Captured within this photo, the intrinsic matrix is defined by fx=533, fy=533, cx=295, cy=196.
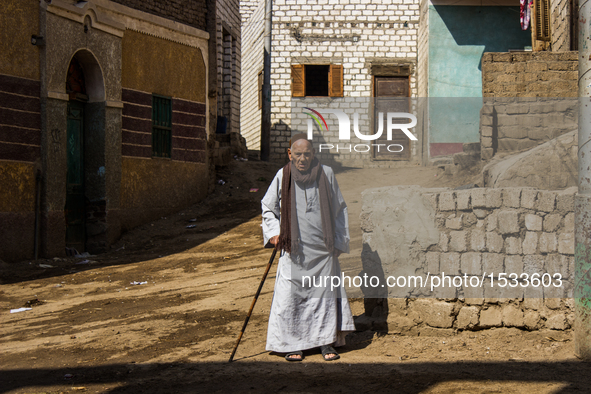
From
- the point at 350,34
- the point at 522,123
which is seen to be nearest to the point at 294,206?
the point at 522,123

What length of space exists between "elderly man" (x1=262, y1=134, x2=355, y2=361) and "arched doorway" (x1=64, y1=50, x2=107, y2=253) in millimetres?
6728

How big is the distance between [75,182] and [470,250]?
25.1ft

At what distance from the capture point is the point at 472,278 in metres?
4.35

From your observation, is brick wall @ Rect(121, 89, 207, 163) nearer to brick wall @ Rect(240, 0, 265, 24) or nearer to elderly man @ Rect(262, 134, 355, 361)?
elderly man @ Rect(262, 134, 355, 361)

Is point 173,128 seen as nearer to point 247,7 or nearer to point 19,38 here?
point 19,38

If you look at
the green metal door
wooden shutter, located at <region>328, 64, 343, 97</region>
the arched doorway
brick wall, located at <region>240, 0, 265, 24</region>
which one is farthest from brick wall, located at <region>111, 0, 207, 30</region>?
brick wall, located at <region>240, 0, 265, 24</region>

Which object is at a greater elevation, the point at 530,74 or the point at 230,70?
the point at 230,70

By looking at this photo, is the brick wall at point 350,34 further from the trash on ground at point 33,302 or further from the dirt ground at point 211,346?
the trash on ground at point 33,302

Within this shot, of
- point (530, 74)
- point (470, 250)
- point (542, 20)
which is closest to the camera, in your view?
point (470, 250)

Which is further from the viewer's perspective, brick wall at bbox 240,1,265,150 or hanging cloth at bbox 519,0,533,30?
brick wall at bbox 240,1,265,150

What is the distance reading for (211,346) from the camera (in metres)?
4.37

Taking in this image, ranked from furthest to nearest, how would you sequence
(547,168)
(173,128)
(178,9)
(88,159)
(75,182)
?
1. (178,9)
2. (173,128)
3. (88,159)
4. (75,182)
5. (547,168)

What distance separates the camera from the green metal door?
9539 millimetres

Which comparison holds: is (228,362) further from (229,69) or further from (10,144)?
(229,69)
